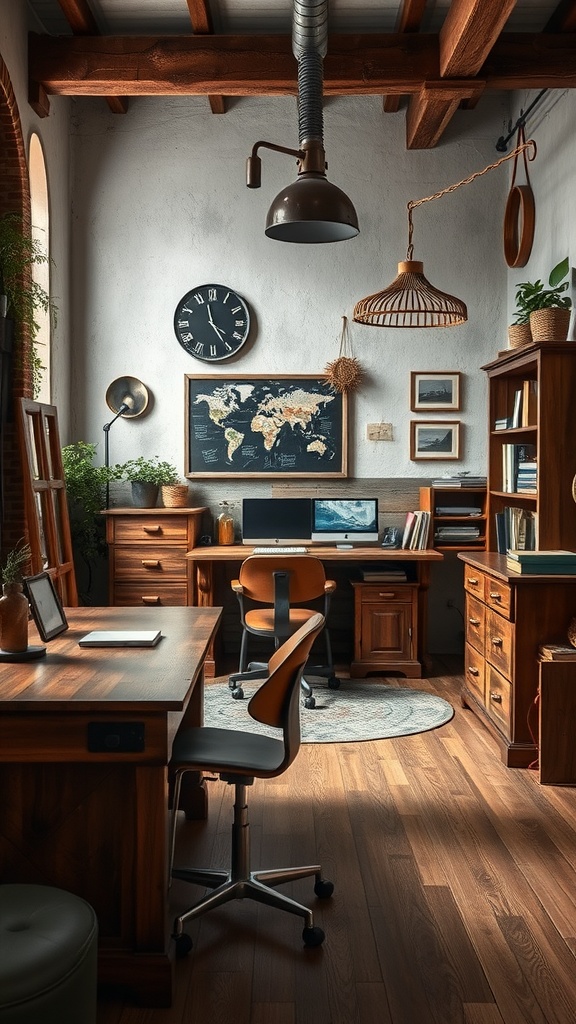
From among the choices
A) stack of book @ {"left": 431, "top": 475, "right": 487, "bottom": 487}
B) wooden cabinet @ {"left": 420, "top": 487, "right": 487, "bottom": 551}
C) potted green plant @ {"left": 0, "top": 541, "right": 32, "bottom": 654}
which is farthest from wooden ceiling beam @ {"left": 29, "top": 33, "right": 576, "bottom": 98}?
potted green plant @ {"left": 0, "top": 541, "right": 32, "bottom": 654}

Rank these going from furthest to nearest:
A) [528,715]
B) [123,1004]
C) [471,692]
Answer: [471,692]
[528,715]
[123,1004]

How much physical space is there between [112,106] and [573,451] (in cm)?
418

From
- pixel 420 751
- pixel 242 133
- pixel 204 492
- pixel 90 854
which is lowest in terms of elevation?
pixel 420 751

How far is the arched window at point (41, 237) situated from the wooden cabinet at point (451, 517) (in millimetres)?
2718

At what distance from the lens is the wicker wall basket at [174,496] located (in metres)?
6.43

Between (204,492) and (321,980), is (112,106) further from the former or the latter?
(321,980)

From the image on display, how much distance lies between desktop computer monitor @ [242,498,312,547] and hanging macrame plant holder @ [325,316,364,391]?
884 mm

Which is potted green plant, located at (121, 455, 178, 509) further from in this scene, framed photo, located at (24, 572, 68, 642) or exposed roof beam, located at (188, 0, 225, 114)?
framed photo, located at (24, 572, 68, 642)

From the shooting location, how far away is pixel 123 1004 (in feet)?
7.76

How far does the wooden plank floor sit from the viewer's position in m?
2.35

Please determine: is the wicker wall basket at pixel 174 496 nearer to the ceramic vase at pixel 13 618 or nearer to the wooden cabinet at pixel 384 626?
the wooden cabinet at pixel 384 626

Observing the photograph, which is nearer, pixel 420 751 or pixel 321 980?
pixel 321 980

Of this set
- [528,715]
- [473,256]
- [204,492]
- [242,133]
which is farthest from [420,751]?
[242,133]

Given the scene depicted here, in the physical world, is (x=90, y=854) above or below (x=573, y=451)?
below
